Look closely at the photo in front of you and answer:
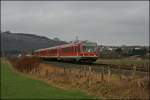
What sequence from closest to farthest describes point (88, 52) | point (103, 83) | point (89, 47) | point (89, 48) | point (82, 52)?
point (103, 83) → point (82, 52) → point (88, 52) → point (89, 48) → point (89, 47)

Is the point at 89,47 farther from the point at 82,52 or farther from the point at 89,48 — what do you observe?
the point at 82,52

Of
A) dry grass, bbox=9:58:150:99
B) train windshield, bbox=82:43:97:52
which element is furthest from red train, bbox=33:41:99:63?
dry grass, bbox=9:58:150:99

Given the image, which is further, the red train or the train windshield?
the train windshield

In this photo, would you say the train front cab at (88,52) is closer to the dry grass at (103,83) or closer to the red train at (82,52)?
the red train at (82,52)

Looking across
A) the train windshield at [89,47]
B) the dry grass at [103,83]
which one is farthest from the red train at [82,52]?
the dry grass at [103,83]

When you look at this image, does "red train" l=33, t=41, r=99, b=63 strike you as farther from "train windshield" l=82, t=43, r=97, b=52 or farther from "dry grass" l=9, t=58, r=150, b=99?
"dry grass" l=9, t=58, r=150, b=99

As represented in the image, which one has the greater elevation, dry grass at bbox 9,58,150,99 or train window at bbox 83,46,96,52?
train window at bbox 83,46,96,52

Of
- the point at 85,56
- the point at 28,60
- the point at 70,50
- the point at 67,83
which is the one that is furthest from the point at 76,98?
the point at 28,60

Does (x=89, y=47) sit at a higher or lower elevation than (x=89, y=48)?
higher

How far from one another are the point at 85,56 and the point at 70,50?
14.5 feet

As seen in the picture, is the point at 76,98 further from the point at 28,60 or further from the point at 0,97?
the point at 28,60

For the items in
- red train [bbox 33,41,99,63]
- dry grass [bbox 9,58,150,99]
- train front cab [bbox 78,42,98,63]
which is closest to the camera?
dry grass [bbox 9,58,150,99]

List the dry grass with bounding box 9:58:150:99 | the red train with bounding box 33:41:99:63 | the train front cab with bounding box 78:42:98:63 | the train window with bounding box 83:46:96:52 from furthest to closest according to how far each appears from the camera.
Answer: the train window with bounding box 83:46:96:52
the red train with bounding box 33:41:99:63
the train front cab with bounding box 78:42:98:63
the dry grass with bounding box 9:58:150:99

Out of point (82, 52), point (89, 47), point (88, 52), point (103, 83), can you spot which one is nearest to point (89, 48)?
point (89, 47)
